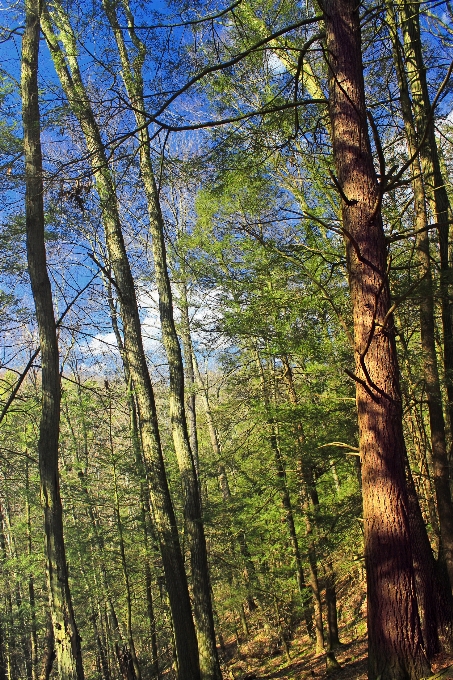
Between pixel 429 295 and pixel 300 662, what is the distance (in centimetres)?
954

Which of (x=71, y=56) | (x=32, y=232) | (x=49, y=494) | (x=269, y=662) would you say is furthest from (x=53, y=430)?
(x=269, y=662)

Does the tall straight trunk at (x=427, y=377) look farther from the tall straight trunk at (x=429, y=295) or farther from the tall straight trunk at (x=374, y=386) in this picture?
the tall straight trunk at (x=374, y=386)

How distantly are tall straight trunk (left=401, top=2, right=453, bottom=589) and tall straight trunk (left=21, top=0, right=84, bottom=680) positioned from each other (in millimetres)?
4055

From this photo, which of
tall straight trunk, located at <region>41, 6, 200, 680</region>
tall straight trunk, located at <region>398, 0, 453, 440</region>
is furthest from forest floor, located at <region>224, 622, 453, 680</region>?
tall straight trunk, located at <region>398, 0, 453, 440</region>

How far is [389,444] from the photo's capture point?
3.11 metres

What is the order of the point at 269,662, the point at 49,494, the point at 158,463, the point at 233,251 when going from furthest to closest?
1. the point at 269,662
2. the point at 233,251
3. the point at 158,463
4. the point at 49,494

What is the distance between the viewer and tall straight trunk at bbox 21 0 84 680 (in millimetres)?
5508

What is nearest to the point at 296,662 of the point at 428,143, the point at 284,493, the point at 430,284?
the point at 284,493

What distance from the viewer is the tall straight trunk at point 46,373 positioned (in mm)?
5508

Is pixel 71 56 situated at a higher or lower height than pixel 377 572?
higher

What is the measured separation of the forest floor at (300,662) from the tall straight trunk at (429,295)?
1.41 meters

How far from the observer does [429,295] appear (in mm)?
5402

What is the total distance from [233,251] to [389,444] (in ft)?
25.3

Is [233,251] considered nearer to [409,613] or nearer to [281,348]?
[281,348]
